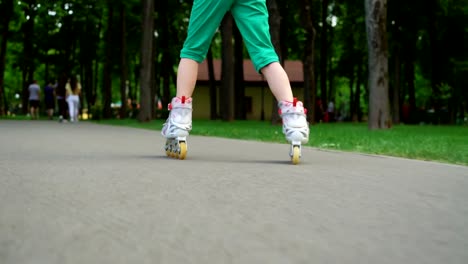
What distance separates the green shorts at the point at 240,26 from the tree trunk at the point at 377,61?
47.5 feet

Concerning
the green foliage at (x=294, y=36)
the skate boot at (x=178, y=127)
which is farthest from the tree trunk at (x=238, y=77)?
the skate boot at (x=178, y=127)

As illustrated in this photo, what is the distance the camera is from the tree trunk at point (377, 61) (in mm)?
21328

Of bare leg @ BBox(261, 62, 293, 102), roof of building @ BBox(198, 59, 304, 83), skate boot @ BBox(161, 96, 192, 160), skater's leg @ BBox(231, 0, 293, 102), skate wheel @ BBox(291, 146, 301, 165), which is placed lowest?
skate wheel @ BBox(291, 146, 301, 165)

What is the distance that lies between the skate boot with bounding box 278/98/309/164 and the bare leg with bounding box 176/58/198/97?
1.09m

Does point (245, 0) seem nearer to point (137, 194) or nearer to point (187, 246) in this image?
point (137, 194)

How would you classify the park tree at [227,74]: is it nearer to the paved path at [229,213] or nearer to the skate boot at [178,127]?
the skate boot at [178,127]

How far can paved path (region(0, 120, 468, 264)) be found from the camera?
283 cm

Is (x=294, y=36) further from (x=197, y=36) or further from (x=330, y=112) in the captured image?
(x=197, y=36)

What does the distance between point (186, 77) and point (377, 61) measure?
14903 millimetres

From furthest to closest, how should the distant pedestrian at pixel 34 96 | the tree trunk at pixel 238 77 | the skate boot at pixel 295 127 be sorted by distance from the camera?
1. the tree trunk at pixel 238 77
2. the distant pedestrian at pixel 34 96
3. the skate boot at pixel 295 127

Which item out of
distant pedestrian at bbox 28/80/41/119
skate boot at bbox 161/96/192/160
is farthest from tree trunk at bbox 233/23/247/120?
skate boot at bbox 161/96/192/160

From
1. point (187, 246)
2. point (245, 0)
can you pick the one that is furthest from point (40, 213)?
point (245, 0)

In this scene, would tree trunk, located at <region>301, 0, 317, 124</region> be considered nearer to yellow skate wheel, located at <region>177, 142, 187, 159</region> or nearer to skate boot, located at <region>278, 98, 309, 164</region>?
yellow skate wheel, located at <region>177, 142, 187, 159</region>

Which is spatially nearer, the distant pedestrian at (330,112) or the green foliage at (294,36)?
the green foliage at (294,36)
